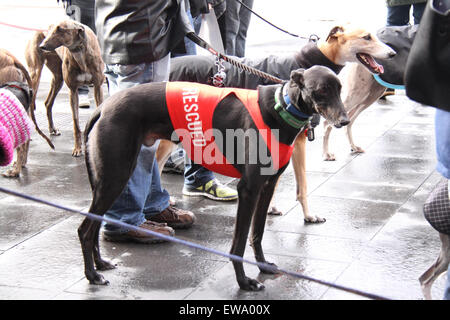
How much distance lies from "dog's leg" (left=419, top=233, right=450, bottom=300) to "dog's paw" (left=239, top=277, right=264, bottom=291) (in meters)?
0.94

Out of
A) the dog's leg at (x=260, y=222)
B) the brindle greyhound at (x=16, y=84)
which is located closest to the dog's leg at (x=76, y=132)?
the brindle greyhound at (x=16, y=84)

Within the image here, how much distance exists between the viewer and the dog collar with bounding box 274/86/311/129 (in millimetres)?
3796

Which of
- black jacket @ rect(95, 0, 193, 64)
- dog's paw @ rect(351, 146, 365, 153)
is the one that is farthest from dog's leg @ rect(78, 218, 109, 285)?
dog's paw @ rect(351, 146, 365, 153)

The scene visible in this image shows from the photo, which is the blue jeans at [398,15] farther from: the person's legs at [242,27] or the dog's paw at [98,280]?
the dog's paw at [98,280]

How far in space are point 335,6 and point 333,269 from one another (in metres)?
13.4

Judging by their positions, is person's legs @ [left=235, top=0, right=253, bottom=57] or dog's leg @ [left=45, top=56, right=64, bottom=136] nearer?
dog's leg @ [left=45, top=56, right=64, bottom=136]

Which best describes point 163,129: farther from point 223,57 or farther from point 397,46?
point 397,46

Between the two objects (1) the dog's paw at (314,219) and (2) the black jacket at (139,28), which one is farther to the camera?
(1) the dog's paw at (314,219)

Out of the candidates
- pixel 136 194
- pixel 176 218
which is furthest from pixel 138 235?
pixel 176 218

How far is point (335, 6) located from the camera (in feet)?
54.8

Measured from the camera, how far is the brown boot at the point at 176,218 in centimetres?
500

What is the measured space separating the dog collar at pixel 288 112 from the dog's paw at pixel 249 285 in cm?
96

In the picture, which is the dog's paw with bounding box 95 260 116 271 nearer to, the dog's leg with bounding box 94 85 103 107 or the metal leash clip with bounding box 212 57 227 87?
the metal leash clip with bounding box 212 57 227 87

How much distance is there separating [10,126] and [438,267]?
2367mm
